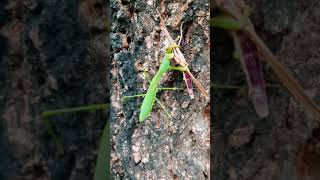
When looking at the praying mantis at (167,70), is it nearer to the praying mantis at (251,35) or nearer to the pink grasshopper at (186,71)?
the pink grasshopper at (186,71)

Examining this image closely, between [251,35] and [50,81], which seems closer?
[251,35]

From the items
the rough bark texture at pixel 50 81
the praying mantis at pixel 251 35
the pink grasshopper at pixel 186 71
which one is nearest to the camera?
the pink grasshopper at pixel 186 71

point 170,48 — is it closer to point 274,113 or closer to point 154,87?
point 154,87

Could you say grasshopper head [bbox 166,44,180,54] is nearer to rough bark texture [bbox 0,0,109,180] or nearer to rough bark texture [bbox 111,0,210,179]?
rough bark texture [bbox 111,0,210,179]

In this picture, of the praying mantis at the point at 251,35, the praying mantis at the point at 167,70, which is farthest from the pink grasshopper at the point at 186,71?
the praying mantis at the point at 251,35

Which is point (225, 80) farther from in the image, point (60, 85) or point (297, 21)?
point (60, 85)

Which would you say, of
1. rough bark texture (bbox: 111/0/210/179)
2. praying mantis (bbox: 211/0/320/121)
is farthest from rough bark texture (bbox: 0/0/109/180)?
rough bark texture (bbox: 111/0/210/179)

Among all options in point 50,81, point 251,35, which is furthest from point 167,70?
point 50,81
